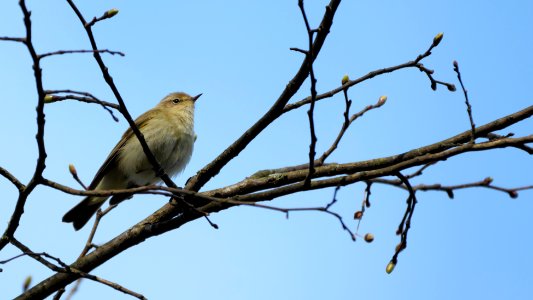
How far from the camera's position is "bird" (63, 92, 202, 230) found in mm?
7781

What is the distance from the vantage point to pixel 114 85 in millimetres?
4184

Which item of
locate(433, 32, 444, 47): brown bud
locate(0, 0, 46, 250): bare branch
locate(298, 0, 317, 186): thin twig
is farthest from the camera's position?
locate(433, 32, 444, 47): brown bud

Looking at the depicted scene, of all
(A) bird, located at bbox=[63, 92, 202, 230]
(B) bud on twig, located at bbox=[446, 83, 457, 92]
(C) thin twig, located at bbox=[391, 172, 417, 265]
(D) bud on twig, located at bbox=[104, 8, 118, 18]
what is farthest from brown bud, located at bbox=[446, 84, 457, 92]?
(A) bird, located at bbox=[63, 92, 202, 230]

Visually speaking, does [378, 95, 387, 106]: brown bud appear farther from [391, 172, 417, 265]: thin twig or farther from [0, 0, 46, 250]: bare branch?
[0, 0, 46, 250]: bare branch

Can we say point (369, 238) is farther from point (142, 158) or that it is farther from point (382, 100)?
point (142, 158)

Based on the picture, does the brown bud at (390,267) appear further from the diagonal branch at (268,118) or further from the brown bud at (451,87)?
the brown bud at (451,87)

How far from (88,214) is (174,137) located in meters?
1.54

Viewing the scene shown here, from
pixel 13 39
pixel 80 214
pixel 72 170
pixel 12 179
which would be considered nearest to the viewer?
pixel 13 39

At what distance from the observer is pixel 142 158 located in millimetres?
7648

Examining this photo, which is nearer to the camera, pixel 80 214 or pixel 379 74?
pixel 379 74

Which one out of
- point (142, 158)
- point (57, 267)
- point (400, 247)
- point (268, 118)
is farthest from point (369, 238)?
point (142, 158)

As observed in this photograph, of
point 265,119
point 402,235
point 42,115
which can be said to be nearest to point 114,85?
point 42,115

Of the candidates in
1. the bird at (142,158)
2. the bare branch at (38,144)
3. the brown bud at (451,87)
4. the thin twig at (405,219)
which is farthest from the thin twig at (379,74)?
the bird at (142,158)

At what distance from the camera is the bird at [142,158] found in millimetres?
7781
